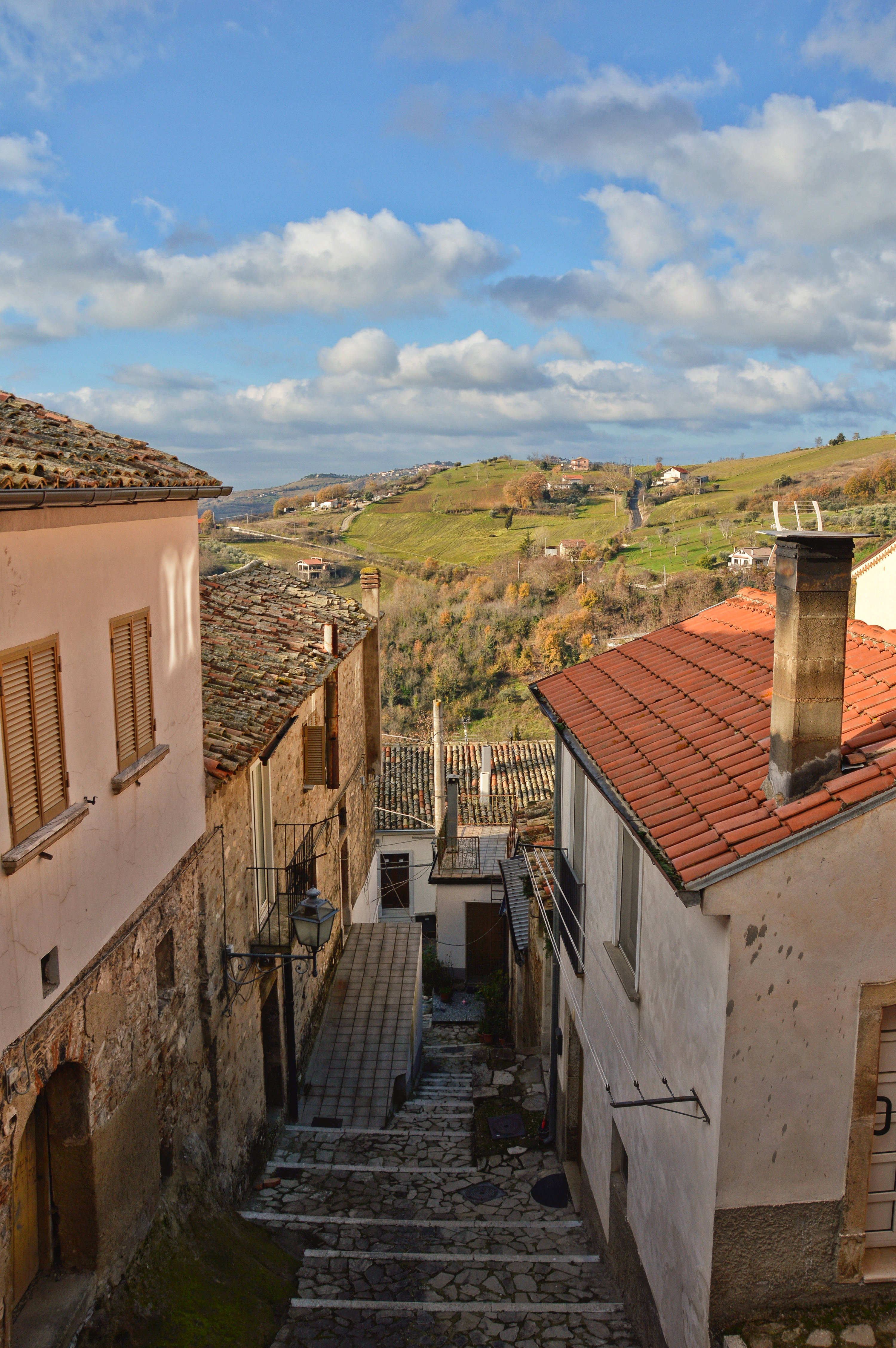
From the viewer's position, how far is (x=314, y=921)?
9.02 meters

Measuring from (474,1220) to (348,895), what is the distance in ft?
27.1

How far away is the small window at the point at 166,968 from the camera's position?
293 inches

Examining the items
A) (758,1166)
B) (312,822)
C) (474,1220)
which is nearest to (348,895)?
(312,822)

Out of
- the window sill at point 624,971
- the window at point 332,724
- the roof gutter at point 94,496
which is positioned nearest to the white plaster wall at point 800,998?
the window sill at point 624,971

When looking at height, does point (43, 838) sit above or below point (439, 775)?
above

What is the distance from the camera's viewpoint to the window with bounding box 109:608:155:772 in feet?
20.7

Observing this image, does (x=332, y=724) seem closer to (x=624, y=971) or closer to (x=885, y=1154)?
(x=624, y=971)

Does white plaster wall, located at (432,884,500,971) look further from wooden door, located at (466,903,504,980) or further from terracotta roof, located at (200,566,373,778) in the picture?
terracotta roof, located at (200,566,373,778)

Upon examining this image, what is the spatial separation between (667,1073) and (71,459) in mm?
5470

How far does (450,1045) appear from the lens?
17875 mm

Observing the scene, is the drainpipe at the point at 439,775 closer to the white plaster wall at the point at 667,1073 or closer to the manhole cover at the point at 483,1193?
the manhole cover at the point at 483,1193

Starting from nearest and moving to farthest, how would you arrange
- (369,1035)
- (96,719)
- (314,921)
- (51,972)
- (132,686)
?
(51,972) → (96,719) → (132,686) → (314,921) → (369,1035)

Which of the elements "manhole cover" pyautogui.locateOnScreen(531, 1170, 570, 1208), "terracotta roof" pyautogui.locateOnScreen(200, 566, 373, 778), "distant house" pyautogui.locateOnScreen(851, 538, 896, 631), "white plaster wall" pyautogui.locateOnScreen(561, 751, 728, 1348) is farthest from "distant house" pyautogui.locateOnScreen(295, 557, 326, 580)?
"distant house" pyautogui.locateOnScreen(851, 538, 896, 631)

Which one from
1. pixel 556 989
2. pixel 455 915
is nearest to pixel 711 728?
pixel 556 989
